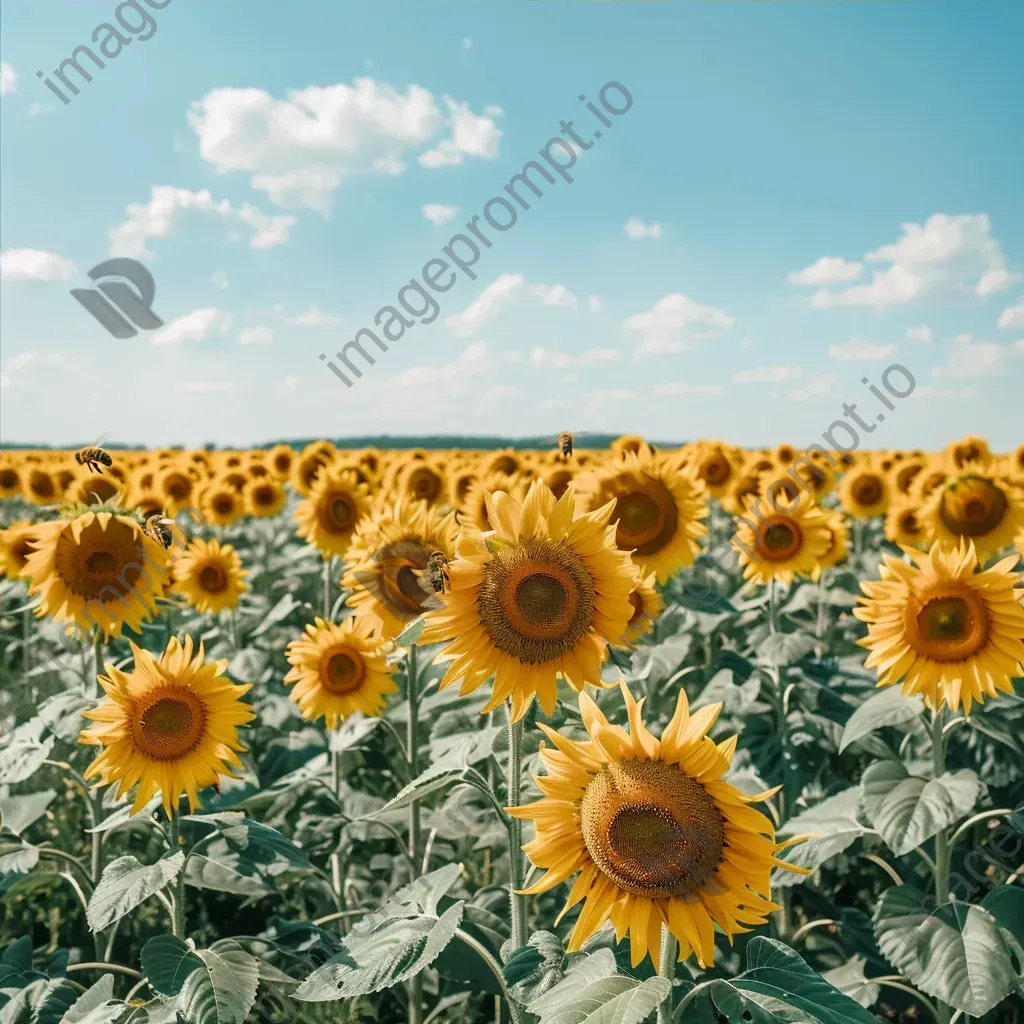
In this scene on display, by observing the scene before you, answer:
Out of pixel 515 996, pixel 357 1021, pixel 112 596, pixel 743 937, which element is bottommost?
pixel 357 1021

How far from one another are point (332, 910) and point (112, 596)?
2.27m

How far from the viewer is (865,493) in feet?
36.7

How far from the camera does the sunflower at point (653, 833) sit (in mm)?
2043

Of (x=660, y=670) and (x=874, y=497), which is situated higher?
(x=874, y=497)

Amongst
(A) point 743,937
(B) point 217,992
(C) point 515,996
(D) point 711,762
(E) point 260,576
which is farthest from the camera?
(E) point 260,576

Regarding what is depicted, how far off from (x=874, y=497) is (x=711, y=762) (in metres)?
10.1

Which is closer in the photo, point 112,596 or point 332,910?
point 112,596

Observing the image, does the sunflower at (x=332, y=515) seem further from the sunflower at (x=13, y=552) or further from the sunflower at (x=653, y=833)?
the sunflower at (x=653, y=833)

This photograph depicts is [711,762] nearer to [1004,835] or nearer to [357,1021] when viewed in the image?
[357,1021]

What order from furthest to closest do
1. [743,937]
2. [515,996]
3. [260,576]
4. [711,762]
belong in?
[260,576] < [743,937] < [515,996] < [711,762]

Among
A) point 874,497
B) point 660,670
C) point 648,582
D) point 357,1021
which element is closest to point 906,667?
point 648,582

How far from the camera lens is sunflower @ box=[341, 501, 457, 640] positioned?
3.61 meters

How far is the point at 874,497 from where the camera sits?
1119 centimetres

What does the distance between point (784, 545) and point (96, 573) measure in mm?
4533
